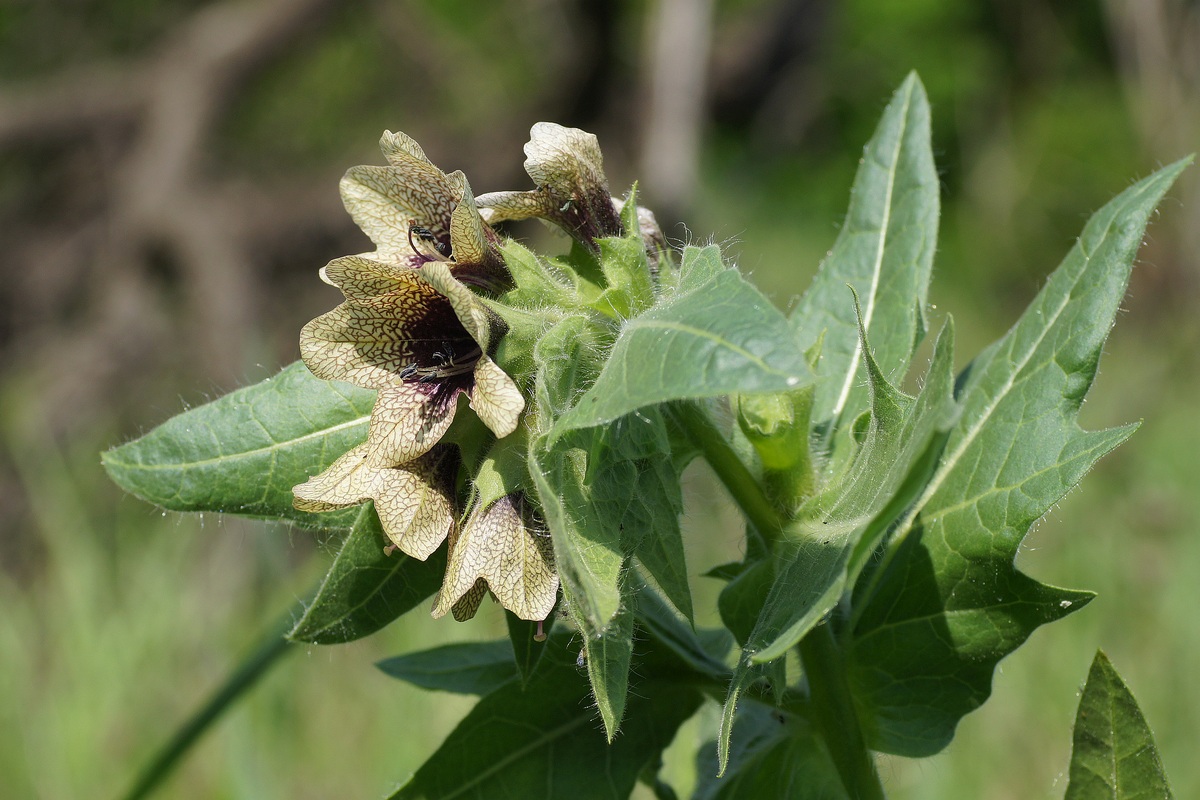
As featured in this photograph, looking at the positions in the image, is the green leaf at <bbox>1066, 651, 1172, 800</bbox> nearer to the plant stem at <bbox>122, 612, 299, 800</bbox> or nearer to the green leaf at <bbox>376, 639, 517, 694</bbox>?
the green leaf at <bbox>376, 639, 517, 694</bbox>

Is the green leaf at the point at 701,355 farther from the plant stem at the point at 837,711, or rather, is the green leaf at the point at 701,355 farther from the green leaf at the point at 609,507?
the plant stem at the point at 837,711

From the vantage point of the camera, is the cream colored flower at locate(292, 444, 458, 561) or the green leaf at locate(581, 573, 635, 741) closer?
the green leaf at locate(581, 573, 635, 741)

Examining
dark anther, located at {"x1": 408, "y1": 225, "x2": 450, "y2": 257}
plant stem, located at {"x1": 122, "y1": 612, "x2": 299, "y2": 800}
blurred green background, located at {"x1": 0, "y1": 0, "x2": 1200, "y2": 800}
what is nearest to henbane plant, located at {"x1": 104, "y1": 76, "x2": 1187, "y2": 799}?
dark anther, located at {"x1": 408, "y1": 225, "x2": 450, "y2": 257}

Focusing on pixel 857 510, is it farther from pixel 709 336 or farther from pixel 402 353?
pixel 402 353

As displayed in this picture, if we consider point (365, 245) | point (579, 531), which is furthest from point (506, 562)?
point (365, 245)

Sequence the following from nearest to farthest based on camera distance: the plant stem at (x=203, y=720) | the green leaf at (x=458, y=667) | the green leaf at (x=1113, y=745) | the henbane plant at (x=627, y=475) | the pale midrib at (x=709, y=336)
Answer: the pale midrib at (x=709, y=336) → the henbane plant at (x=627, y=475) → the green leaf at (x=1113, y=745) → the green leaf at (x=458, y=667) → the plant stem at (x=203, y=720)

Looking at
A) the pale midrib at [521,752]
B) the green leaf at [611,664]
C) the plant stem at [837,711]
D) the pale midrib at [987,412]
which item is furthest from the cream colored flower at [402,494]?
the pale midrib at [987,412]
